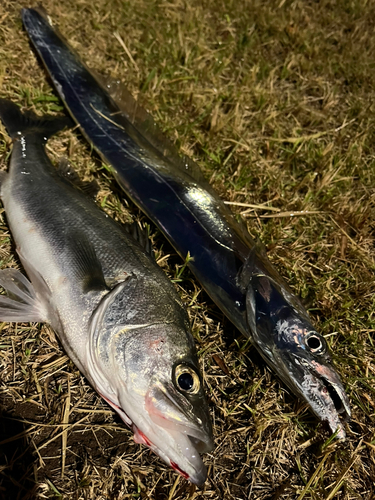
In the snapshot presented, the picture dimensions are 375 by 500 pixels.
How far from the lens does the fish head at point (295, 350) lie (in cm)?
237

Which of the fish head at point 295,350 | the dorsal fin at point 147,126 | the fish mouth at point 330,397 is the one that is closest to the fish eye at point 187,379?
the fish head at point 295,350

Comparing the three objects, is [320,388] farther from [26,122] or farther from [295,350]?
[26,122]

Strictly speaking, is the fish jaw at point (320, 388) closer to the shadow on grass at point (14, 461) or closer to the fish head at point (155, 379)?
the fish head at point (155, 379)

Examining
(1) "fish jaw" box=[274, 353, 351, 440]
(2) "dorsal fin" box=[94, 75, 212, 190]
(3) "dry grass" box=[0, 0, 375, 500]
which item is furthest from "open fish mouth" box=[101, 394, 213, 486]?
(2) "dorsal fin" box=[94, 75, 212, 190]

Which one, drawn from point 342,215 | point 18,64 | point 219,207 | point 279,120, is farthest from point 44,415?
point 279,120

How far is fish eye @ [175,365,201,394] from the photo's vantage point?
2.08 metres

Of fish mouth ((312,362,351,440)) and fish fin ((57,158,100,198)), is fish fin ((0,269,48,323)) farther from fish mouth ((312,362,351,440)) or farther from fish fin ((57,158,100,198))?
fish mouth ((312,362,351,440))

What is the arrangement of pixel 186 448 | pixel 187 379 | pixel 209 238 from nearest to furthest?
pixel 186 448
pixel 187 379
pixel 209 238

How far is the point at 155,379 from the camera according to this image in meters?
2.05

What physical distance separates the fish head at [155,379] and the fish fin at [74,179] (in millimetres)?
1104

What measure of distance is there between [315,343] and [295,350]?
13 centimetres

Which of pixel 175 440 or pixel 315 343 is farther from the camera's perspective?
pixel 315 343

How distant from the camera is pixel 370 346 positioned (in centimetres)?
300

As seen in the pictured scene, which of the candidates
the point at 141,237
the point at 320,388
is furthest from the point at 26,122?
the point at 320,388
